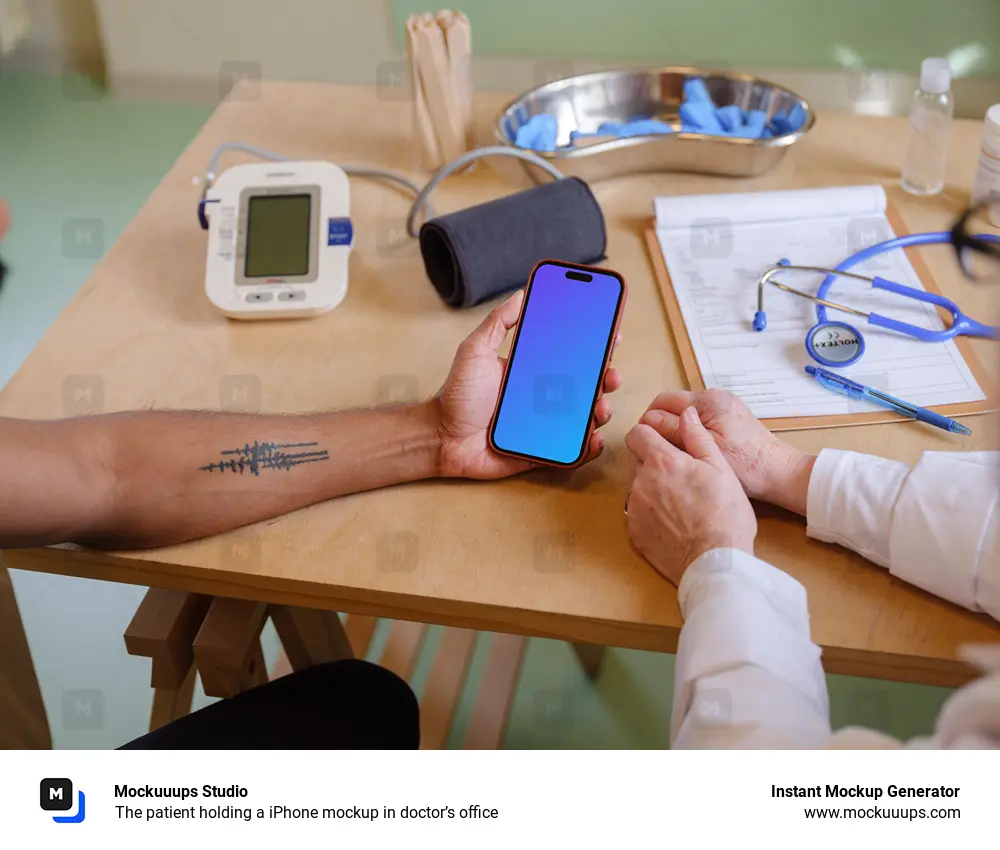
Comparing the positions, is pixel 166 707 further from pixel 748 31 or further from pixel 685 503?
pixel 748 31

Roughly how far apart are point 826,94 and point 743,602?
198 cm

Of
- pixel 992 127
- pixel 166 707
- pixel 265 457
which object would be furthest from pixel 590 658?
pixel 992 127

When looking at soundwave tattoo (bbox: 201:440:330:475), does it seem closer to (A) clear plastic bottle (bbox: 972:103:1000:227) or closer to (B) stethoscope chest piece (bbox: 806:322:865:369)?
(B) stethoscope chest piece (bbox: 806:322:865:369)

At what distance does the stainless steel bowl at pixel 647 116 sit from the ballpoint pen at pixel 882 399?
1.15ft

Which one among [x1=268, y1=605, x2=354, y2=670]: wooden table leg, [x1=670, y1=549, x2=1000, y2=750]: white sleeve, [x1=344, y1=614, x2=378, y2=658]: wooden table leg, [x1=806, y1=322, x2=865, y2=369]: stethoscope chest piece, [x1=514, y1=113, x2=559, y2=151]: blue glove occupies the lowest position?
[x1=344, y1=614, x2=378, y2=658]: wooden table leg

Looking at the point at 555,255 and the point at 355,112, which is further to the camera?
the point at 355,112

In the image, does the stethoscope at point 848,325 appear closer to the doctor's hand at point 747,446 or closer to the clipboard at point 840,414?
the clipboard at point 840,414

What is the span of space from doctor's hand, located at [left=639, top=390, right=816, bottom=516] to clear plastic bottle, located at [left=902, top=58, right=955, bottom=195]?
460 millimetres

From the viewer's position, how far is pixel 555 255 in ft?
3.16

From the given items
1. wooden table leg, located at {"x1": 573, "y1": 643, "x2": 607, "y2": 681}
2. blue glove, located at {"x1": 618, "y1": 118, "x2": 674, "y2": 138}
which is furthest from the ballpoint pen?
wooden table leg, located at {"x1": 573, "y1": 643, "x2": 607, "y2": 681}

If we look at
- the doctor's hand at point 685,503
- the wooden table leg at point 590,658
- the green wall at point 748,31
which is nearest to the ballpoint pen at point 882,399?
the doctor's hand at point 685,503

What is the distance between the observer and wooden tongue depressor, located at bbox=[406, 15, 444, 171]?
1101 millimetres
